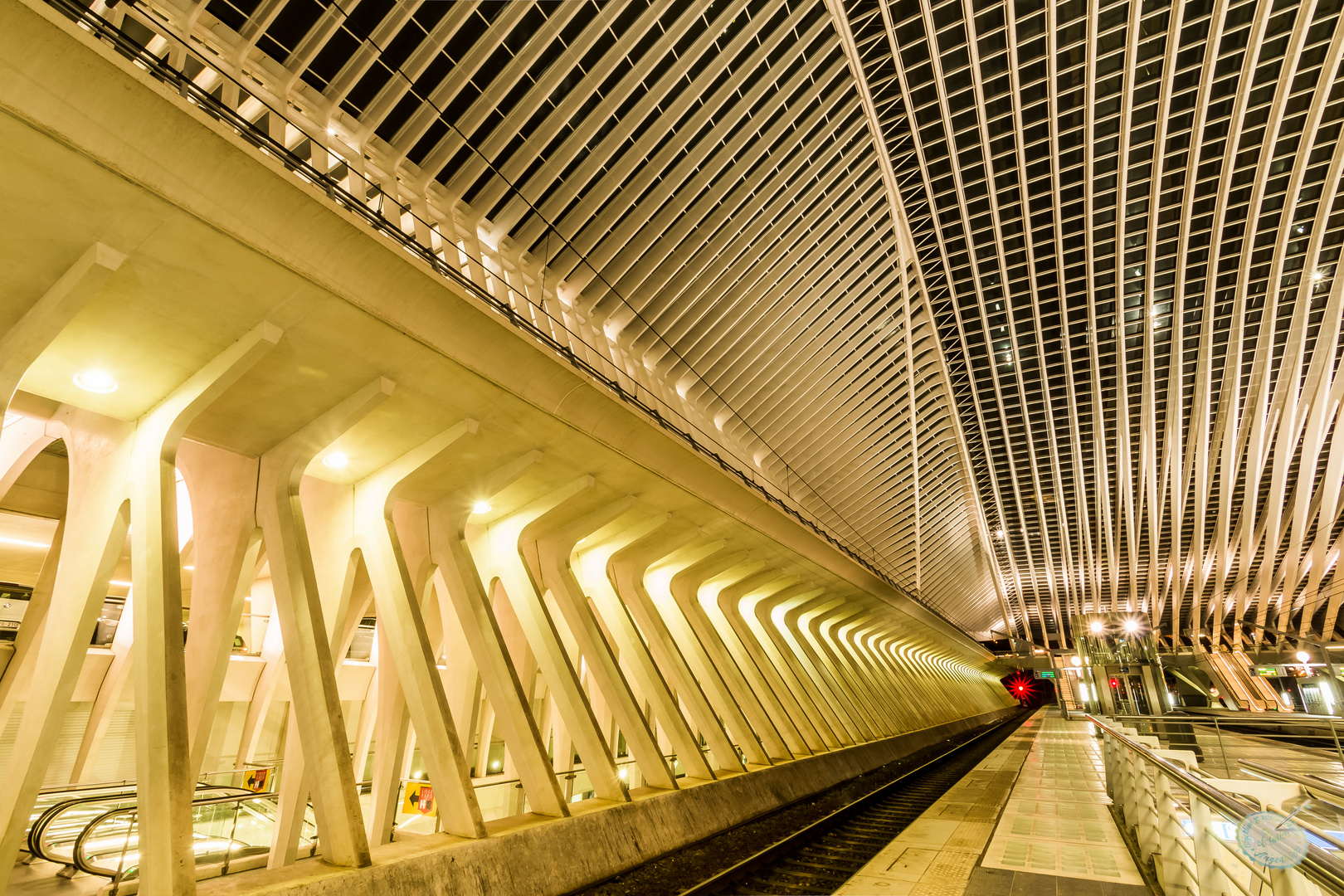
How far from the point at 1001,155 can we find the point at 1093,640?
55.9 feet

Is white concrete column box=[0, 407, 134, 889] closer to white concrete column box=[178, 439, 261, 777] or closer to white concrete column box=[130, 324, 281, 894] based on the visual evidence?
white concrete column box=[130, 324, 281, 894]

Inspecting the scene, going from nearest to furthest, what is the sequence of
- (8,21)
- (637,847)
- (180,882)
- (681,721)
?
(8,21) → (180,882) → (637,847) → (681,721)

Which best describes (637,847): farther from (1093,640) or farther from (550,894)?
(1093,640)

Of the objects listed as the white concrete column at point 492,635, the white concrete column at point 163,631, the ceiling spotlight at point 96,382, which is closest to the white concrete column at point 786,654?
the white concrete column at point 492,635

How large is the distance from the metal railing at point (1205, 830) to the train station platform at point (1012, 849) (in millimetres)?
310

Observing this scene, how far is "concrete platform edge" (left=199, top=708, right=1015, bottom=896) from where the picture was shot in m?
4.70

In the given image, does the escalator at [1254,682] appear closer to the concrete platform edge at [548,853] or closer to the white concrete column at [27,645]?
the concrete platform edge at [548,853]

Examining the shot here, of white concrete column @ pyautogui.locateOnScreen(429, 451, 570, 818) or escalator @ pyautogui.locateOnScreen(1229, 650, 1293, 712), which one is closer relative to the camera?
white concrete column @ pyautogui.locateOnScreen(429, 451, 570, 818)

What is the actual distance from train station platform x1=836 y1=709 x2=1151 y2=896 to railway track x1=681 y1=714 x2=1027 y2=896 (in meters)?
0.48

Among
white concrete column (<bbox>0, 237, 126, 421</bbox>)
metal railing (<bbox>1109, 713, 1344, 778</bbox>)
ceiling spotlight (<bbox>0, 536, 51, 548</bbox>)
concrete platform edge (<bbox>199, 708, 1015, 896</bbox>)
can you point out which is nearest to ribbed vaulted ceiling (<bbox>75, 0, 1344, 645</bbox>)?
white concrete column (<bbox>0, 237, 126, 421</bbox>)

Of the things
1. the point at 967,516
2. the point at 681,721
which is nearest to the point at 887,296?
the point at 681,721

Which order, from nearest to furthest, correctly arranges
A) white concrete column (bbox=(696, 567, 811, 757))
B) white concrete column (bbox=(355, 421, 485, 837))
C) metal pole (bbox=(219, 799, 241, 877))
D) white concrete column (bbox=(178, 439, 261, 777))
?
white concrete column (bbox=(355, 421, 485, 837))
white concrete column (bbox=(178, 439, 261, 777))
metal pole (bbox=(219, 799, 241, 877))
white concrete column (bbox=(696, 567, 811, 757))

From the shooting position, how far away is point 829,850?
7.42 metres

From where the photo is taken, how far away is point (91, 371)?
554 cm
